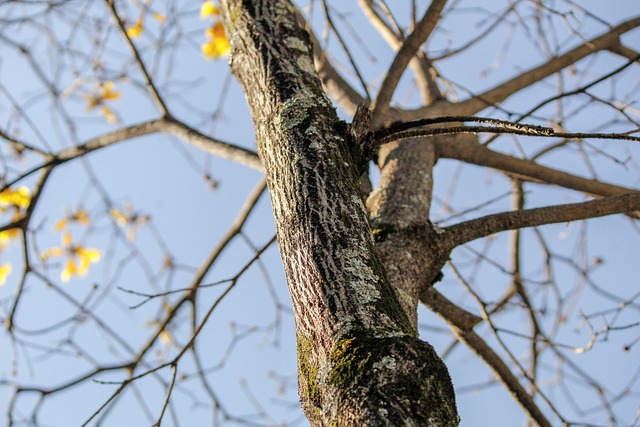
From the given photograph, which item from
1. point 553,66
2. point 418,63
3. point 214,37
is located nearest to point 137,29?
point 214,37

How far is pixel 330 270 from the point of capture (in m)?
0.98

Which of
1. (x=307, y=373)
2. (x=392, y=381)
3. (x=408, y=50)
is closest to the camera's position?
(x=392, y=381)

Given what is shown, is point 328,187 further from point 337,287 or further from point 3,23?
point 3,23

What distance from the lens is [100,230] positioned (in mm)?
3039

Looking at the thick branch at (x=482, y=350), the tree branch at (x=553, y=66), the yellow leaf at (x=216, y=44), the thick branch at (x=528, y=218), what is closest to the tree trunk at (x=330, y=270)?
the thick branch at (x=528, y=218)

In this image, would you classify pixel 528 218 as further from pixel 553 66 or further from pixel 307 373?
pixel 553 66

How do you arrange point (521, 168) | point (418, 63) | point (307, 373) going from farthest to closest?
point (418, 63) < point (521, 168) < point (307, 373)

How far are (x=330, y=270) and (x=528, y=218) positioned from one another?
2.41 ft

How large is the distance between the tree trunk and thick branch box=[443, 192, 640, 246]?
38 cm

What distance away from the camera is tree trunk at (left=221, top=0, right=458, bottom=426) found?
815mm

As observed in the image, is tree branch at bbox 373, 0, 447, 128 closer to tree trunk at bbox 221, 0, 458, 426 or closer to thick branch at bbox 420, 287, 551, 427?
tree trunk at bbox 221, 0, 458, 426

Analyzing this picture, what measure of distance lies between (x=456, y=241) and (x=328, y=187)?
19.4 inches

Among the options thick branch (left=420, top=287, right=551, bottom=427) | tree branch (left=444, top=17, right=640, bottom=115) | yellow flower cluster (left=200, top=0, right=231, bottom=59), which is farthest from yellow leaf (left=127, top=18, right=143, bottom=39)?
thick branch (left=420, top=287, right=551, bottom=427)

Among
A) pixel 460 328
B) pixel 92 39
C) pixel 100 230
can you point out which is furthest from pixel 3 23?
pixel 460 328
